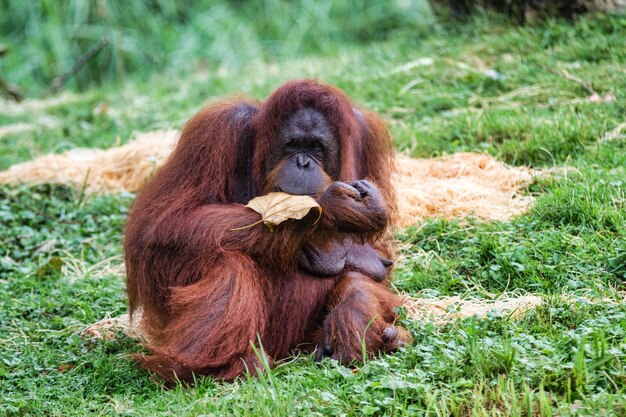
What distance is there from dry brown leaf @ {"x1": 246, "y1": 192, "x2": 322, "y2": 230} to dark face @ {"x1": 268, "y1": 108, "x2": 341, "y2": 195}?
0.28ft

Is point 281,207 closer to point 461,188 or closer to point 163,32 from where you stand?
point 461,188

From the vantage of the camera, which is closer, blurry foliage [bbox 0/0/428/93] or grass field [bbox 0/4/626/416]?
grass field [bbox 0/4/626/416]

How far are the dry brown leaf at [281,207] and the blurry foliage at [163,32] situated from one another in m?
6.90

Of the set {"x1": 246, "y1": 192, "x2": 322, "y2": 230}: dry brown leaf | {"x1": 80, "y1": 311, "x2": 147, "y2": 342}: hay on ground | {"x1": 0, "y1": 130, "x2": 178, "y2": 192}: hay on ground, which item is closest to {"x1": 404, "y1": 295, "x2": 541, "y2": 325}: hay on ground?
{"x1": 246, "y1": 192, "x2": 322, "y2": 230}: dry brown leaf

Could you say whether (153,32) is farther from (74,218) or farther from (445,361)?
(445,361)

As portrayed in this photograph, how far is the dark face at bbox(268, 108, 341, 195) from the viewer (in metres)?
3.56

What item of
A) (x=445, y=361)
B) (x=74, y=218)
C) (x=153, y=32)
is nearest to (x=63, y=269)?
(x=74, y=218)

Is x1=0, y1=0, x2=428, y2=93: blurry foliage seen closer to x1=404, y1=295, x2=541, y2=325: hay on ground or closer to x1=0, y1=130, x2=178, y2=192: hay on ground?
x1=0, y1=130, x2=178, y2=192: hay on ground

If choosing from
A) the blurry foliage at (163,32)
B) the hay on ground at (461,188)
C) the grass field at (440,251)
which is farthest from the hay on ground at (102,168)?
the blurry foliage at (163,32)

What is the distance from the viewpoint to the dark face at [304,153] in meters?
3.56

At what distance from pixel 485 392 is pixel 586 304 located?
830 millimetres

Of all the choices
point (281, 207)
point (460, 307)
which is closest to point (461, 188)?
point (460, 307)

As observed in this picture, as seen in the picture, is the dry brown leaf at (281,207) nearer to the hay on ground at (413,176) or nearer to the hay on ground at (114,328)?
the hay on ground at (114,328)

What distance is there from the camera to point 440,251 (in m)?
4.47
